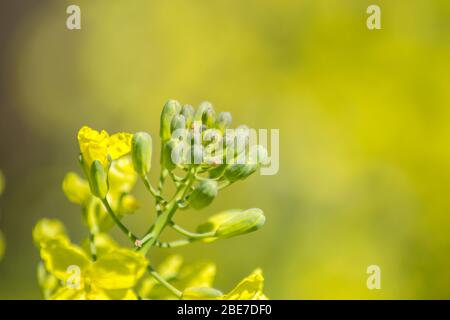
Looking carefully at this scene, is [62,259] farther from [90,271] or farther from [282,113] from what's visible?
[282,113]

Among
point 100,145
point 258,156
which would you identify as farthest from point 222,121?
point 100,145

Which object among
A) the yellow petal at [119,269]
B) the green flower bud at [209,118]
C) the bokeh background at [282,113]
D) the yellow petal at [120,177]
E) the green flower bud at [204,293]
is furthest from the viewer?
the bokeh background at [282,113]

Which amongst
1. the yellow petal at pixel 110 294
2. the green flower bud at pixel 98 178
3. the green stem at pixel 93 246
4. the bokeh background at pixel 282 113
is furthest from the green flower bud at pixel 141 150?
the bokeh background at pixel 282 113

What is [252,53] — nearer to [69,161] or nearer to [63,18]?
[63,18]

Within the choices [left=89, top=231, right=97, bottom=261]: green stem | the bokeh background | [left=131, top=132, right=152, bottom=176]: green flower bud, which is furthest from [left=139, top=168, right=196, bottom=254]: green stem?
the bokeh background

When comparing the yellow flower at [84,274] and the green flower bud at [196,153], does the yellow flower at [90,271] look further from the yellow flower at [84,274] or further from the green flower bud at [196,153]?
the green flower bud at [196,153]
